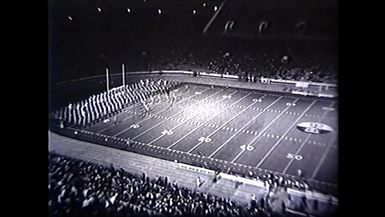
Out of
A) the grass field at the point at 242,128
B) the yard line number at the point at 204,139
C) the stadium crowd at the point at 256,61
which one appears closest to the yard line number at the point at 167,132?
the grass field at the point at 242,128

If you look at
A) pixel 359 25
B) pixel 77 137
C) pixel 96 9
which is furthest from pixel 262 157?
pixel 96 9

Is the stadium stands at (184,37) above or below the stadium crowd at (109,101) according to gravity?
above

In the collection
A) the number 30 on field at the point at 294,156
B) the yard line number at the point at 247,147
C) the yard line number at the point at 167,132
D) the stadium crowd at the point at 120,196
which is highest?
the yard line number at the point at 167,132

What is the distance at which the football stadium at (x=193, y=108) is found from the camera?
60.9 inches

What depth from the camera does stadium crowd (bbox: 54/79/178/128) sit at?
5.94 ft

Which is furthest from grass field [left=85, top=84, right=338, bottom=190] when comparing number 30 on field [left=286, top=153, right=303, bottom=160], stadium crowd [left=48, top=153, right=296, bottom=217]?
stadium crowd [left=48, top=153, right=296, bottom=217]

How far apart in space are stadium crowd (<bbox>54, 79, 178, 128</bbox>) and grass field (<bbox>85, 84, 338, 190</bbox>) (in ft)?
0.11

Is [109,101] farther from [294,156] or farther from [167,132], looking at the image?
[294,156]

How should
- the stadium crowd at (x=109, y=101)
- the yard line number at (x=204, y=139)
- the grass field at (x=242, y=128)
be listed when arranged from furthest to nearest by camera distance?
the stadium crowd at (x=109, y=101)
the yard line number at (x=204, y=139)
the grass field at (x=242, y=128)

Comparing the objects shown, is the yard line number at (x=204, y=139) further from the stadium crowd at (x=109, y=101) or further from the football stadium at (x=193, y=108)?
the stadium crowd at (x=109, y=101)

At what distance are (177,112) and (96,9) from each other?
1.65 ft
